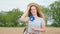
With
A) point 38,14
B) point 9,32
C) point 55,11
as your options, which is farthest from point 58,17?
point 38,14

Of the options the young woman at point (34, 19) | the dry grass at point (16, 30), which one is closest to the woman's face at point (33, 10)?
the young woman at point (34, 19)

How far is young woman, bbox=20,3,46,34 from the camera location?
1.19m

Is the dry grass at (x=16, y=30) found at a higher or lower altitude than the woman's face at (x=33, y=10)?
lower

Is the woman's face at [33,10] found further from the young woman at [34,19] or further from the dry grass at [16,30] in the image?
the dry grass at [16,30]

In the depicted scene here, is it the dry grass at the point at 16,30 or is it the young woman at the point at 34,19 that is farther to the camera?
the dry grass at the point at 16,30

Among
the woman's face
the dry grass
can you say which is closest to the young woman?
the woman's face

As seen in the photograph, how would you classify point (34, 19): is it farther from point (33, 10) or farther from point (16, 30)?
point (16, 30)

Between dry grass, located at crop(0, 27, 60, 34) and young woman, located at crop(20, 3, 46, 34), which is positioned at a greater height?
young woman, located at crop(20, 3, 46, 34)

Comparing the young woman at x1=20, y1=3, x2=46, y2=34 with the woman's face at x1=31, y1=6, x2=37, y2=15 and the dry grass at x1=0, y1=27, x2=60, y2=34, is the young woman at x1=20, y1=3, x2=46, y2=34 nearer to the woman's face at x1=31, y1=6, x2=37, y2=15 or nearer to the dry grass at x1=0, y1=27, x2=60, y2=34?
the woman's face at x1=31, y1=6, x2=37, y2=15

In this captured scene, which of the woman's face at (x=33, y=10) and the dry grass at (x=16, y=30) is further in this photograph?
the dry grass at (x=16, y=30)

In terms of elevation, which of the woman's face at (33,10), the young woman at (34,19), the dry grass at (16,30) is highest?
the woman's face at (33,10)

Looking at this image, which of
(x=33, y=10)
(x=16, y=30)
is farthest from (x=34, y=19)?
(x=16, y=30)

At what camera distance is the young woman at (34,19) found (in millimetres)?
1188

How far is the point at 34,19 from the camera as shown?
4.00ft
